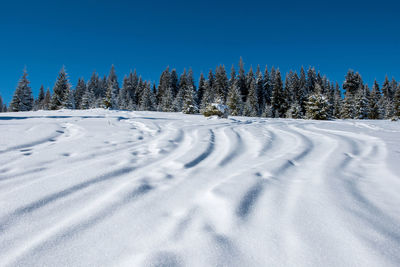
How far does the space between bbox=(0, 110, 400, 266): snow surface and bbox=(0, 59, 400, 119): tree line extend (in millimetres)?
9558

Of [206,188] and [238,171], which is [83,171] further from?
[238,171]

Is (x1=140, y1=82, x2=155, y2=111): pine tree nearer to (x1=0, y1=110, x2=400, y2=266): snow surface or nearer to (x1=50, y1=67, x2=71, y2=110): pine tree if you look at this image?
(x1=50, y1=67, x2=71, y2=110): pine tree

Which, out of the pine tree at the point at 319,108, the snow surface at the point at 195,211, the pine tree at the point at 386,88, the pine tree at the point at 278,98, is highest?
the pine tree at the point at 386,88

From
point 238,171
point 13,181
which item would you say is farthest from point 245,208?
point 13,181

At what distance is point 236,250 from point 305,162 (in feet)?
5.84

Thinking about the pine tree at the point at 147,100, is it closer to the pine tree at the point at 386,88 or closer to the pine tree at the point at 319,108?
the pine tree at the point at 319,108

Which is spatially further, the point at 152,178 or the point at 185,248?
the point at 152,178

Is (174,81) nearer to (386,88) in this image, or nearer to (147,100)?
(147,100)

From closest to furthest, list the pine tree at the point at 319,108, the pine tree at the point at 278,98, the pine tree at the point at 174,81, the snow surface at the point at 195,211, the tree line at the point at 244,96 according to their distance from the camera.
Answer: the snow surface at the point at 195,211 < the pine tree at the point at 319,108 < the tree line at the point at 244,96 < the pine tree at the point at 278,98 < the pine tree at the point at 174,81

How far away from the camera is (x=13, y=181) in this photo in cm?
158

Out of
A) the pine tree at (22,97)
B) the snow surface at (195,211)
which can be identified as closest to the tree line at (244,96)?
the pine tree at (22,97)

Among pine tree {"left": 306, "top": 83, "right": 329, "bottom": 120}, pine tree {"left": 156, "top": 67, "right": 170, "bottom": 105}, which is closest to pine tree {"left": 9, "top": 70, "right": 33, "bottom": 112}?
pine tree {"left": 156, "top": 67, "right": 170, "bottom": 105}

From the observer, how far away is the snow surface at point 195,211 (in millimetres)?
883

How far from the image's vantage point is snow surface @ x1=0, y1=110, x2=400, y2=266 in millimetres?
883
